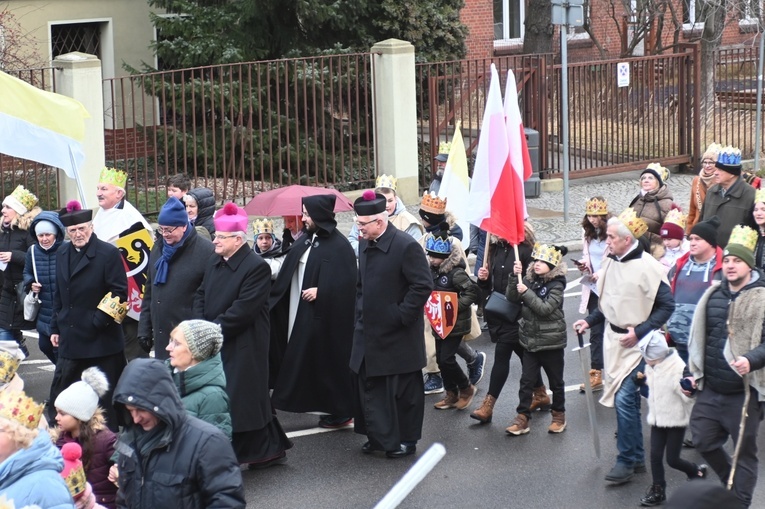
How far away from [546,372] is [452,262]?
1.18 m

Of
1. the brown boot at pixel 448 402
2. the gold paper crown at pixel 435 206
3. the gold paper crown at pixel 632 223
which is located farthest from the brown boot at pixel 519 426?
the gold paper crown at pixel 435 206

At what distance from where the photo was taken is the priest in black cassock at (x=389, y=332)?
816 cm

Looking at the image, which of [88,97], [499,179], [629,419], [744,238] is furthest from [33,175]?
[744,238]

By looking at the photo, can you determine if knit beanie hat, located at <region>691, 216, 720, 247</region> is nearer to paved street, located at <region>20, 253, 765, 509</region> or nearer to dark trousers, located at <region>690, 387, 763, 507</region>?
dark trousers, located at <region>690, 387, 763, 507</region>

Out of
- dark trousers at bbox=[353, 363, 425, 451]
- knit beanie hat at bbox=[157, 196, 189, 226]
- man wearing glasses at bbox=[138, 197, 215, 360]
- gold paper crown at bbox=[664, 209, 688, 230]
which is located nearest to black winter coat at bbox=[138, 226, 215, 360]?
man wearing glasses at bbox=[138, 197, 215, 360]

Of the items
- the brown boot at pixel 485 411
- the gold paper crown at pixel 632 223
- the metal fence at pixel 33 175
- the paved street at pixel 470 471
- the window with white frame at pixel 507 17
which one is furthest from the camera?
the window with white frame at pixel 507 17

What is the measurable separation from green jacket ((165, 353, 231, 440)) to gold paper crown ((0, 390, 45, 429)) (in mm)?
1330

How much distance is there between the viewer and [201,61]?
18844 mm

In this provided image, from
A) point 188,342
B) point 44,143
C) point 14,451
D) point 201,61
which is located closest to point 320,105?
point 201,61

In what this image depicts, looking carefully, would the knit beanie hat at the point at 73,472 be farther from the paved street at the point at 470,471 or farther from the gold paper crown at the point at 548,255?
the gold paper crown at the point at 548,255

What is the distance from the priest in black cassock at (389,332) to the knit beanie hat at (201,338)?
2.16 metres

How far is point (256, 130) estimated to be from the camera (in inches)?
719

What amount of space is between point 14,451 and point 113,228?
518 centimetres

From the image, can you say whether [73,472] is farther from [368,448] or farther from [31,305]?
[31,305]
